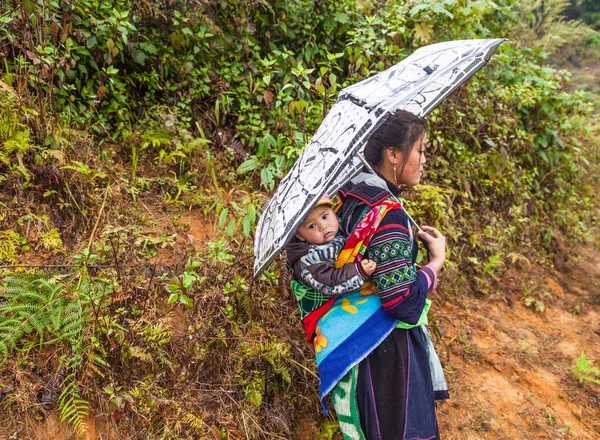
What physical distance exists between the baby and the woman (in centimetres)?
10

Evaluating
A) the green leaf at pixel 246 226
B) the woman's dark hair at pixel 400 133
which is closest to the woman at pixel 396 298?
the woman's dark hair at pixel 400 133

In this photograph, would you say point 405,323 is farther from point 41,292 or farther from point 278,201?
point 41,292

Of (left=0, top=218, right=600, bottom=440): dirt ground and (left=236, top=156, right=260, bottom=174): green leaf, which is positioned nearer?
(left=0, top=218, right=600, bottom=440): dirt ground

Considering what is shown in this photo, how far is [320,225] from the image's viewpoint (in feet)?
6.70

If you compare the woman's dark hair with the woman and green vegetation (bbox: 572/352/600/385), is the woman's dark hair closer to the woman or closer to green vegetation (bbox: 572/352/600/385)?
the woman

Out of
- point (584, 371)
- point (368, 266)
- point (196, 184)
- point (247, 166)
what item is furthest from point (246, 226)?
point (584, 371)

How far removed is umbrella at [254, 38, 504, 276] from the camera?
69.9 inches

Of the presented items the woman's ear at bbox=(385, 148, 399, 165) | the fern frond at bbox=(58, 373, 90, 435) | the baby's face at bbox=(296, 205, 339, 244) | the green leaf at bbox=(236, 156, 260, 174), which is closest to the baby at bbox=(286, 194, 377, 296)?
the baby's face at bbox=(296, 205, 339, 244)

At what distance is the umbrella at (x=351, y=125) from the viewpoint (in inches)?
69.9

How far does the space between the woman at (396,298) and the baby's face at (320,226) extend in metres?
0.12

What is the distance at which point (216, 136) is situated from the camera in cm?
486

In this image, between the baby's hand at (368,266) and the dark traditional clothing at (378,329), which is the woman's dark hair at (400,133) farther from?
the baby's hand at (368,266)

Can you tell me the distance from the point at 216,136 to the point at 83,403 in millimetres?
2956

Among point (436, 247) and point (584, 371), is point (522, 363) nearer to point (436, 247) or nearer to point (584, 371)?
point (584, 371)
